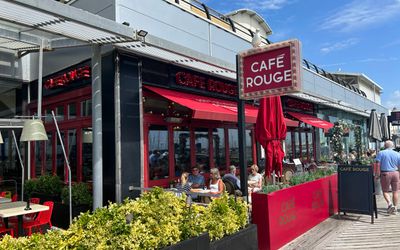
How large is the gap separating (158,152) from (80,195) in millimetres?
2010

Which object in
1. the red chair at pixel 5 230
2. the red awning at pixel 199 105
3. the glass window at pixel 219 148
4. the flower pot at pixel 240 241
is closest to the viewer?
the flower pot at pixel 240 241

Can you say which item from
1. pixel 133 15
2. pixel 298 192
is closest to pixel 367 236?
pixel 298 192

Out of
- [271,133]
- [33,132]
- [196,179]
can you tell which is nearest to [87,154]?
[33,132]

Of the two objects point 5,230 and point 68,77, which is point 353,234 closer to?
point 5,230

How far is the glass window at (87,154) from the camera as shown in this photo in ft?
27.0

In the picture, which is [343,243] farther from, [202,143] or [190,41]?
[190,41]

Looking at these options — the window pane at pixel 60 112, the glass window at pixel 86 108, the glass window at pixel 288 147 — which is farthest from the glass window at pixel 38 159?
the glass window at pixel 288 147

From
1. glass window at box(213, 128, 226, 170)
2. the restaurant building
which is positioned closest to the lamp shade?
the restaurant building

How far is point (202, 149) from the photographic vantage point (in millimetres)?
10141

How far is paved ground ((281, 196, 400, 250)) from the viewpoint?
18.7ft

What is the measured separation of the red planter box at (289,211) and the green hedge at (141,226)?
2.93 ft

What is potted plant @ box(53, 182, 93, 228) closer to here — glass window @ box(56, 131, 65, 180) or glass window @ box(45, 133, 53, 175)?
glass window @ box(56, 131, 65, 180)

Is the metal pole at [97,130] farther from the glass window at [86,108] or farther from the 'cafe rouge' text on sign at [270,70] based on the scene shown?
the 'cafe rouge' text on sign at [270,70]

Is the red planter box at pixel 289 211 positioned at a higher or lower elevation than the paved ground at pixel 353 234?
higher
